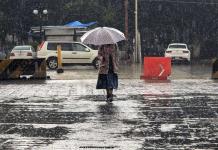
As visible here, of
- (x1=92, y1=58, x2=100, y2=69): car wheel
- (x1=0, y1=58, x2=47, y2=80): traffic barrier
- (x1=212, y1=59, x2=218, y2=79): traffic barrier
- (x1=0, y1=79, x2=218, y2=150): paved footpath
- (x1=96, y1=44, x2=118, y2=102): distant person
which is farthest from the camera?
(x1=92, y1=58, x2=100, y2=69): car wheel

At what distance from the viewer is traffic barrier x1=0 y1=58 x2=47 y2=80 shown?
21.0 meters

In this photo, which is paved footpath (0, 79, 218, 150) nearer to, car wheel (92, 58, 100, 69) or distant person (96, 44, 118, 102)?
distant person (96, 44, 118, 102)

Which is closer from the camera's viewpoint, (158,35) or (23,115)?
(23,115)

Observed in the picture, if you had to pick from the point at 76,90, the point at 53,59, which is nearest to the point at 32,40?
the point at 53,59

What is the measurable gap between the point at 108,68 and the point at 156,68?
26.7 ft

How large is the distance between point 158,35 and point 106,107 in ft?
125

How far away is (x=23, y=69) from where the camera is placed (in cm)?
2122

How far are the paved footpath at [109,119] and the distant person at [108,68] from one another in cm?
38

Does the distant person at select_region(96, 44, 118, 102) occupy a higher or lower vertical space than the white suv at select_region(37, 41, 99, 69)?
higher

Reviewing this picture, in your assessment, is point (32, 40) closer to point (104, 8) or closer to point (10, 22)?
point (10, 22)

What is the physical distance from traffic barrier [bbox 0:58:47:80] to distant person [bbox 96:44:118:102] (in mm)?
7884

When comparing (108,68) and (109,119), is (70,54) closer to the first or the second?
(108,68)

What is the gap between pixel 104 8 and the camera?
48.9 meters

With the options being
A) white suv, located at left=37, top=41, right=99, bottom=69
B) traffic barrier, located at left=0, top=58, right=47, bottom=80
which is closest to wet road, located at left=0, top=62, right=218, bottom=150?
traffic barrier, located at left=0, top=58, right=47, bottom=80
